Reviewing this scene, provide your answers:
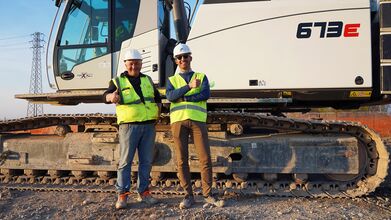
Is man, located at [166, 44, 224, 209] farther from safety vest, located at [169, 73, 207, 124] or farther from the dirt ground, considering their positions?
the dirt ground

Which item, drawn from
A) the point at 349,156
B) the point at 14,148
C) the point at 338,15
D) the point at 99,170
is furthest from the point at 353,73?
the point at 14,148

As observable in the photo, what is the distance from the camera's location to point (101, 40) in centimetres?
597

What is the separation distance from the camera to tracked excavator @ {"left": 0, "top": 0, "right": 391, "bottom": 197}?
5262mm

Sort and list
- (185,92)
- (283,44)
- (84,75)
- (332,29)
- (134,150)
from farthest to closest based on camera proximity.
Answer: (84,75)
(283,44)
(332,29)
(134,150)
(185,92)

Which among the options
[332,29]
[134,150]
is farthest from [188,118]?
[332,29]

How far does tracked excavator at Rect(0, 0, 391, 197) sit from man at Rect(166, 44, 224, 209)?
2.49ft

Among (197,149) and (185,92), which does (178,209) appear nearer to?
(197,149)

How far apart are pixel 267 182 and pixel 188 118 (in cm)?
175

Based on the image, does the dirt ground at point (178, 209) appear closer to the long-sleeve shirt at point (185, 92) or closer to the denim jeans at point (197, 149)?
the denim jeans at point (197, 149)

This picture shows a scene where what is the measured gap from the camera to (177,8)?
627 cm

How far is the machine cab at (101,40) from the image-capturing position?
230 inches

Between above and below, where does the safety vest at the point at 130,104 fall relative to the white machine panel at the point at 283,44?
below

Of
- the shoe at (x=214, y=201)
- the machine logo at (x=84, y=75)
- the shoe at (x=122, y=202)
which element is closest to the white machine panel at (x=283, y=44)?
the shoe at (x=214, y=201)

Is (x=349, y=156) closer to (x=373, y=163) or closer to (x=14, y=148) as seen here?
(x=373, y=163)
